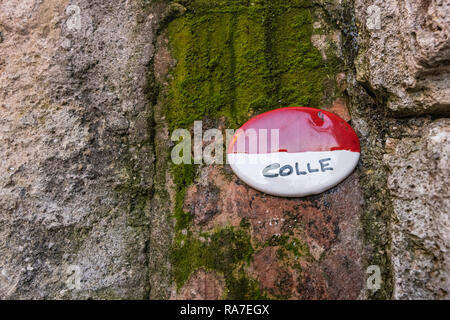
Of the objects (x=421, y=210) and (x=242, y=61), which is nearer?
(x=421, y=210)

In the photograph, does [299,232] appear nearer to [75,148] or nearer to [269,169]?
[269,169]

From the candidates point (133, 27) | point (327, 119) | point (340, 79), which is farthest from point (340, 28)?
point (133, 27)

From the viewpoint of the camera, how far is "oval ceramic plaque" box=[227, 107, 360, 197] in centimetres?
80

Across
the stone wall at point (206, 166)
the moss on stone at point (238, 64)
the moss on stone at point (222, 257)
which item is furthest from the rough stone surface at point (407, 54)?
the moss on stone at point (222, 257)

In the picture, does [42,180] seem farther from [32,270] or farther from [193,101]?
[193,101]

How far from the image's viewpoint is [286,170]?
811 mm

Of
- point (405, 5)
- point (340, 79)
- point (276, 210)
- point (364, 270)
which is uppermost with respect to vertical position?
point (405, 5)

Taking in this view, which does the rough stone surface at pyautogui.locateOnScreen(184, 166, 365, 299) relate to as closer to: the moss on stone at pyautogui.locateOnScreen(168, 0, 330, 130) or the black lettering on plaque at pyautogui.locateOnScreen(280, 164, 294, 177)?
the black lettering on plaque at pyautogui.locateOnScreen(280, 164, 294, 177)

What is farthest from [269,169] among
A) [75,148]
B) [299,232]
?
[75,148]

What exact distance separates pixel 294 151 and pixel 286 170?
0.05 metres

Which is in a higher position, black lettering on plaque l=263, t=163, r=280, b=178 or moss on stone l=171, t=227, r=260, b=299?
black lettering on plaque l=263, t=163, r=280, b=178

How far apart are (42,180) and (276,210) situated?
1.82ft

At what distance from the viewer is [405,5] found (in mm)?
768

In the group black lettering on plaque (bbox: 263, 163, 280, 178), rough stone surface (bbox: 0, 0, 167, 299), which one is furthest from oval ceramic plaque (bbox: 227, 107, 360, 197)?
rough stone surface (bbox: 0, 0, 167, 299)
